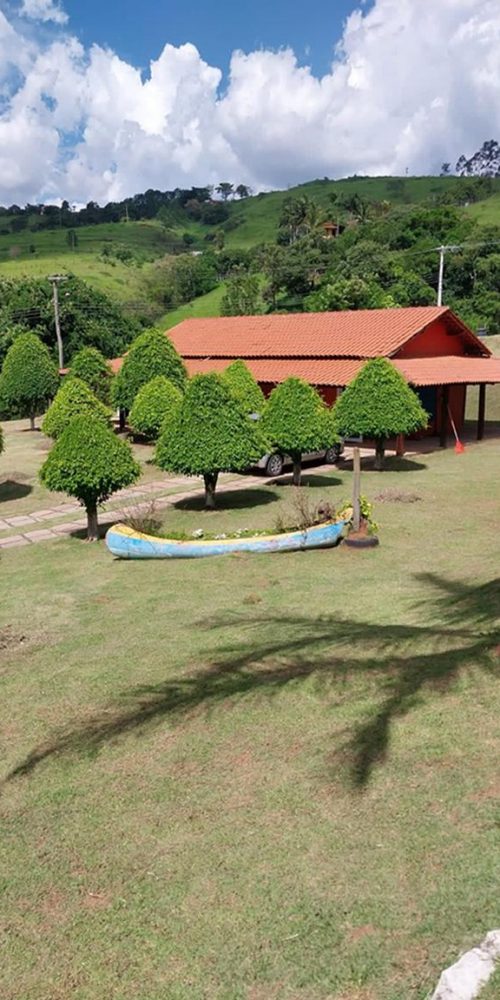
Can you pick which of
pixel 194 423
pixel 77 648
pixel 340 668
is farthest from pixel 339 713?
pixel 194 423

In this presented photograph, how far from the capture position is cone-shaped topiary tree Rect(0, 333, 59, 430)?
3144 cm

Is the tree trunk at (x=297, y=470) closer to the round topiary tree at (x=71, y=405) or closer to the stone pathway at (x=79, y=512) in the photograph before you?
the stone pathway at (x=79, y=512)

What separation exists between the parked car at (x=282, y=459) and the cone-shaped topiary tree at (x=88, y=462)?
663cm

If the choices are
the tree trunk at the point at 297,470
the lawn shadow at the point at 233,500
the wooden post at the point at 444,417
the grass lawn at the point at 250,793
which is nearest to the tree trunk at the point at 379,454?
the tree trunk at the point at 297,470

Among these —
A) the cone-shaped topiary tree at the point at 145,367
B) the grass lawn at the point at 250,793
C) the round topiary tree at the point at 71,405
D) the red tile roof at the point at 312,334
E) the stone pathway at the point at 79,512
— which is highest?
the red tile roof at the point at 312,334

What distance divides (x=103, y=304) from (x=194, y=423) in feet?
129

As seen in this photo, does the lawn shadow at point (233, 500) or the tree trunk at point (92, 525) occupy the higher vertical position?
the tree trunk at point (92, 525)

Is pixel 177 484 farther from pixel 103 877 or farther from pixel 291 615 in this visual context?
pixel 103 877

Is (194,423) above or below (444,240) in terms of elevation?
below

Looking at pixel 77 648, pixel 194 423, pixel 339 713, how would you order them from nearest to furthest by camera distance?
1. pixel 339 713
2. pixel 77 648
3. pixel 194 423

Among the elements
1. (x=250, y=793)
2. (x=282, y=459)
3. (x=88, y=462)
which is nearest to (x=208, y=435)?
(x=88, y=462)

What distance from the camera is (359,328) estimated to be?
3088 cm

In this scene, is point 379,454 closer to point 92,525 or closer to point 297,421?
point 297,421

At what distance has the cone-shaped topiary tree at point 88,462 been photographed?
46.8ft
